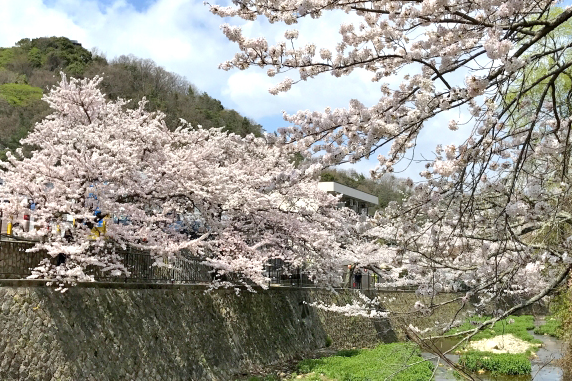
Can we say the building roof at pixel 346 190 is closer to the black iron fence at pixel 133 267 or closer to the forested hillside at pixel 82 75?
the forested hillside at pixel 82 75

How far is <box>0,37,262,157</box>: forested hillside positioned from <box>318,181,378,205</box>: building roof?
31.0 feet

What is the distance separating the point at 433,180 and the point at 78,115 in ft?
34.2

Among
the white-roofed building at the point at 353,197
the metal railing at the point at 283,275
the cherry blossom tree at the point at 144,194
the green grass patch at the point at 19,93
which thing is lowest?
the metal railing at the point at 283,275

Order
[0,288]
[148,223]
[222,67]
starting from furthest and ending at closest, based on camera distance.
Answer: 1. [148,223]
2. [0,288]
3. [222,67]

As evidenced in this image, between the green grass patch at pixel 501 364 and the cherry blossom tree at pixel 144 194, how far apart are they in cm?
580

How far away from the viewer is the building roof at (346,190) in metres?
34.5

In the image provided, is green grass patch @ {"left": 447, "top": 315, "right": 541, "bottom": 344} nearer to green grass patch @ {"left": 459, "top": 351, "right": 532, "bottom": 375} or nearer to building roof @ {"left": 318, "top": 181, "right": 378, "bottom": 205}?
green grass patch @ {"left": 459, "top": 351, "right": 532, "bottom": 375}

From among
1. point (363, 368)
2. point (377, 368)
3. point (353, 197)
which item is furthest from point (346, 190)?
point (377, 368)

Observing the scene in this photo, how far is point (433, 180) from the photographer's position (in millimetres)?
4746

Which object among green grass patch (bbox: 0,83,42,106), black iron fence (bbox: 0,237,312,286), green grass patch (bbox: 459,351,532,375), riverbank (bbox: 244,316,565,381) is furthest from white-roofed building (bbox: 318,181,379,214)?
green grass patch (bbox: 0,83,42,106)

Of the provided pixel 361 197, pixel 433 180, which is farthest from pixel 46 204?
pixel 361 197

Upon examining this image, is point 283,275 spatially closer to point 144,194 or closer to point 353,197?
point 144,194

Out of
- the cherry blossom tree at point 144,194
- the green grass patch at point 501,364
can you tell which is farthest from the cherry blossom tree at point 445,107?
the green grass patch at point 501,364

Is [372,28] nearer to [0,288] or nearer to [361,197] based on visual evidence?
[0,288]
